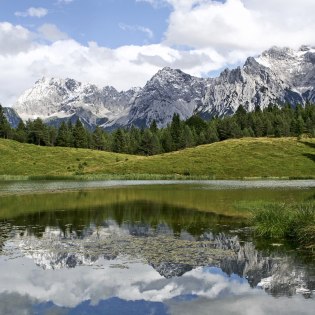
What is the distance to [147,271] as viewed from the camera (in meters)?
21.2

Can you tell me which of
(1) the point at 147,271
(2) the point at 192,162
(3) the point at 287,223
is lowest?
(1) the point at 147,271

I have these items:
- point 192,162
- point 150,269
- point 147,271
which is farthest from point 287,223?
point 192,162

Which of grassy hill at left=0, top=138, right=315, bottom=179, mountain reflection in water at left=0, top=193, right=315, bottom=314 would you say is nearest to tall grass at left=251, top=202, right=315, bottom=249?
mountain reflection in water at left=0, top=193, right=315, bottom=314

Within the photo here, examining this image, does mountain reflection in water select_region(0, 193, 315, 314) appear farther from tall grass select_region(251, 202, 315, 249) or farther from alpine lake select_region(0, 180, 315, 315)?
tall grass select_region(251, 202, 315, 249)

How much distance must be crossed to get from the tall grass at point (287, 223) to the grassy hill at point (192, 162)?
9757cm

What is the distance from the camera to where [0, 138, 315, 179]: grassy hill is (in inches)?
5246

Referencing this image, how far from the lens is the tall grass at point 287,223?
25.7 m

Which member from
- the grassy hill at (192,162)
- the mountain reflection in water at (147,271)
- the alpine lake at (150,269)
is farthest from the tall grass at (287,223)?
the grassy hill at (192,162)

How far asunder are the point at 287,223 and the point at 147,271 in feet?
41.0

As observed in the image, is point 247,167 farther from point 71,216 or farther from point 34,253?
point 34,253

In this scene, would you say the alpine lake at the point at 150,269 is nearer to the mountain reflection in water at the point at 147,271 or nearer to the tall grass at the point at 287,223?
the mountain reflection in water at the point at 147,271

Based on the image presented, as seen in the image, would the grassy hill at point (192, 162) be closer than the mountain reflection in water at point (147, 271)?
No

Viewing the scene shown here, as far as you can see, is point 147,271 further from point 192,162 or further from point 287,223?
point 192,162

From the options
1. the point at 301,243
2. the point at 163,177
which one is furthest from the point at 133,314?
the point at 163,177
